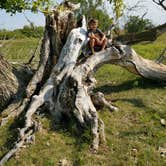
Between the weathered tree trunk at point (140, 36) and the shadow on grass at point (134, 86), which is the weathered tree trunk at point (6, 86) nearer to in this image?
the shadow on grass at point (134, 86)

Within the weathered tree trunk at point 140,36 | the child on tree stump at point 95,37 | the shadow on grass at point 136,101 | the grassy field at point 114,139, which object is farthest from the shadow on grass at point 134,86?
the child on tree stump at point 95,37

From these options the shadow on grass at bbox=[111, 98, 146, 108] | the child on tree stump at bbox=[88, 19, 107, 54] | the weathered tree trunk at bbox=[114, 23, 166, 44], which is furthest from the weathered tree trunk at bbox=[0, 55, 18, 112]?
the weathered tree trunk at bbox=[114, 23, 166, 44]

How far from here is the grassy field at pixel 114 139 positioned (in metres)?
8.35

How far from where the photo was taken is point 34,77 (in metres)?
10.8

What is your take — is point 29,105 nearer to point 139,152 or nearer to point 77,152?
point 77,152

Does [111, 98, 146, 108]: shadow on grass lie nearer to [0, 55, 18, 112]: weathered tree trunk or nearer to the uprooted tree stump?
the uprooted tree stump

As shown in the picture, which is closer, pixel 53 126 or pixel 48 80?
pixel 53 126

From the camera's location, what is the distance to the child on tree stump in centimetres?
1117

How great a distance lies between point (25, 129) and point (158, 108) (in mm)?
3323

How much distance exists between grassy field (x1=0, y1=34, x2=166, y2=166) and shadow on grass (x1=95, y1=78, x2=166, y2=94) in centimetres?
72

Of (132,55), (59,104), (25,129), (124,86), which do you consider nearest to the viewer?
(25,129)

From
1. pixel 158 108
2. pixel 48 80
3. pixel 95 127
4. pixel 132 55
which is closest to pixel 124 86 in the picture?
pixel 132 55

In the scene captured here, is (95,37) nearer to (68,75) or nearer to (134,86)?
(68,75)

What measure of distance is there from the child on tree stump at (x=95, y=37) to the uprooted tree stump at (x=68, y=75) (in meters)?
0.16
